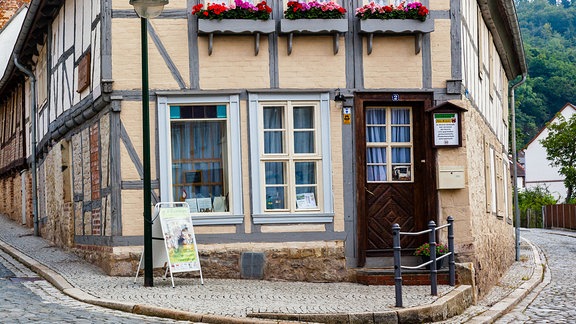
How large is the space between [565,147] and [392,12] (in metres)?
49.0

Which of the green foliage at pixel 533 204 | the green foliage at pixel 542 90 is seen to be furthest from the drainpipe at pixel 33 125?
the green foliage at pixel 542 90

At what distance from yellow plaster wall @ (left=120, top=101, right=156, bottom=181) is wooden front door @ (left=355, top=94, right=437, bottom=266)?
323 cm

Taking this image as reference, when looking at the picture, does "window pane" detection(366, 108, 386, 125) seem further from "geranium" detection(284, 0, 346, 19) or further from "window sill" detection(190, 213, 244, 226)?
"window sill" detection(190, 213, 244, 226)

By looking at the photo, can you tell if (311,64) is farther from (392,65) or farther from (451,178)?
(451,178)

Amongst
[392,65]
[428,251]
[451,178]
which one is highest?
[392,65]

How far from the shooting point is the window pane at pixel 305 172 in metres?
14.6

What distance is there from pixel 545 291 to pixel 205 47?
310 inches

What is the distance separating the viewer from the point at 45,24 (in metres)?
20.9

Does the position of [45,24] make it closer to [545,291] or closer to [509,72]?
[545,291]

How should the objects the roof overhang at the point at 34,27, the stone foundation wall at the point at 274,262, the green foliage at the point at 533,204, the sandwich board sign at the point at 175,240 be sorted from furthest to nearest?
the green foliage at the point at 533,204 → the roof overhang at the point at 34,27 → the stone foundation wall at the point at 274,262 → the sandwich board sign at the point at 175,240

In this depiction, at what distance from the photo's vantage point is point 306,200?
14625 millimetres

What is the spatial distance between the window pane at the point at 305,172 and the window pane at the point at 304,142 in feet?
0.66

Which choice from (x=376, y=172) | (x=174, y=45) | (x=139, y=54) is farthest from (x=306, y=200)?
(x=139, y=54)

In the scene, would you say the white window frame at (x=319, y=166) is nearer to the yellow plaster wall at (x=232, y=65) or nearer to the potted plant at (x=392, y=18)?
the yellow plaster wall at (x=232, y=65)
